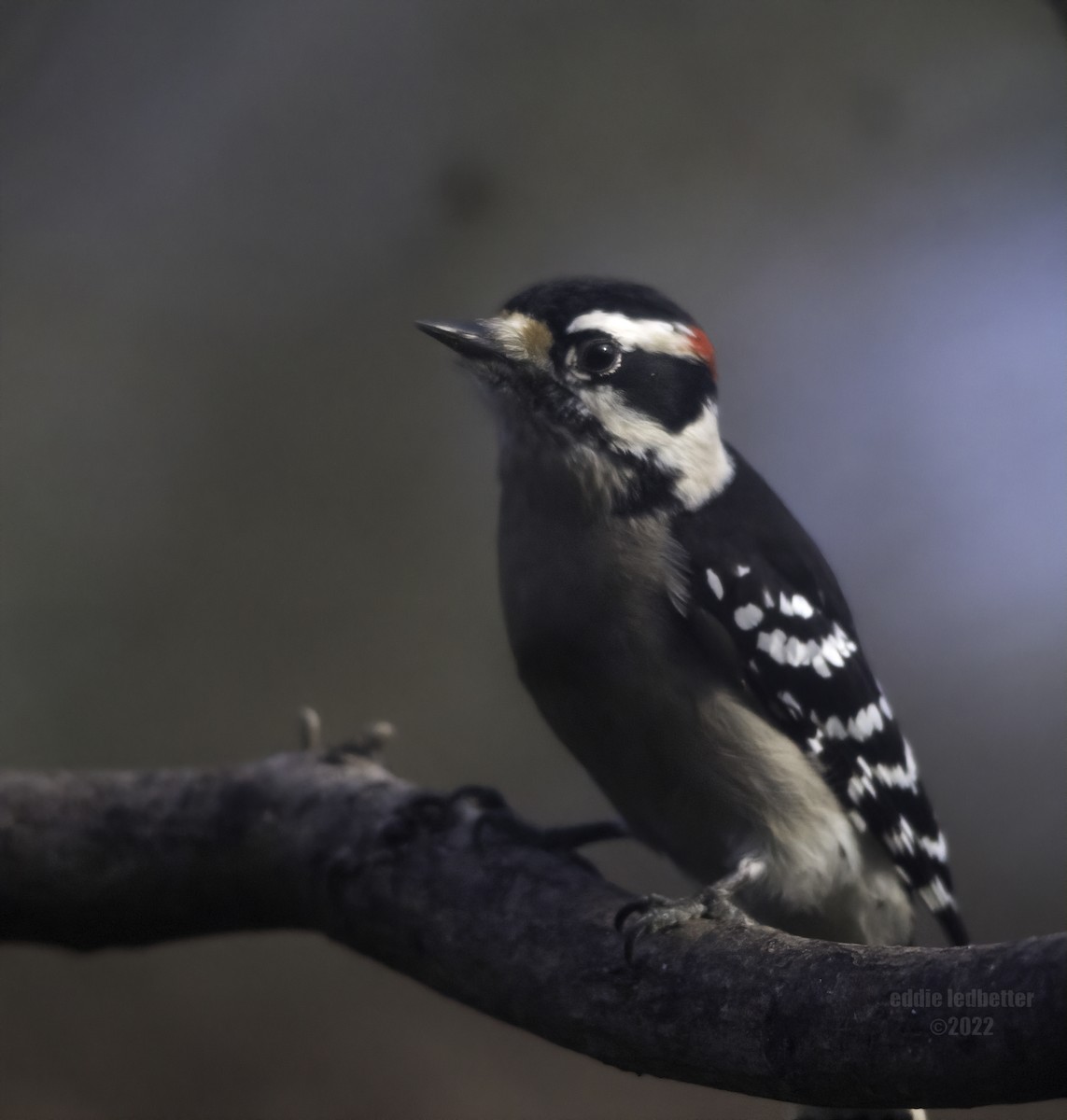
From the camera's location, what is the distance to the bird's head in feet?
5.66

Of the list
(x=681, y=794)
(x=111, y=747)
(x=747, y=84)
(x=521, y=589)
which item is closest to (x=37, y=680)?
(x=111, y=747)

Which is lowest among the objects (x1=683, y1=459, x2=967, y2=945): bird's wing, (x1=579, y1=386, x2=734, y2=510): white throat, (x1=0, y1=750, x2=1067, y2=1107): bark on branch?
(x1=0, y1=750, x2=1067, y2=1107): bark on branch

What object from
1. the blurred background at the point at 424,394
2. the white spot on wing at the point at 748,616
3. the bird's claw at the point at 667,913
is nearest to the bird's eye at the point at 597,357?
the blurred background at the point at 424,394

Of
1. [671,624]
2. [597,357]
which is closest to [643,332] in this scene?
[597,357]

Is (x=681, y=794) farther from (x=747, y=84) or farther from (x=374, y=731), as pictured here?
(x=747, y=84)

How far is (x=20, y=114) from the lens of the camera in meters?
2.29

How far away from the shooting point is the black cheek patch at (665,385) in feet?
5.86

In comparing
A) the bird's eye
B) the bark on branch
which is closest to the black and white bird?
the bird's eye

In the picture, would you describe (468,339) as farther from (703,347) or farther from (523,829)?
(523,829)

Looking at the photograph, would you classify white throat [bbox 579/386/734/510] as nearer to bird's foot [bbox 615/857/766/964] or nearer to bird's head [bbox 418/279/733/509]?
bird's head [bbox 418/279/733/509]

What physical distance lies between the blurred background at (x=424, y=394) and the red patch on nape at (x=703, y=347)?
2.8 inches

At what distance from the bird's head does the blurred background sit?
139mm

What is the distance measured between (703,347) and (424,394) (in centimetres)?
71

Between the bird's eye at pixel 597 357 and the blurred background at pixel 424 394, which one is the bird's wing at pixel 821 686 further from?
the bird's eye at pixel 597 357
